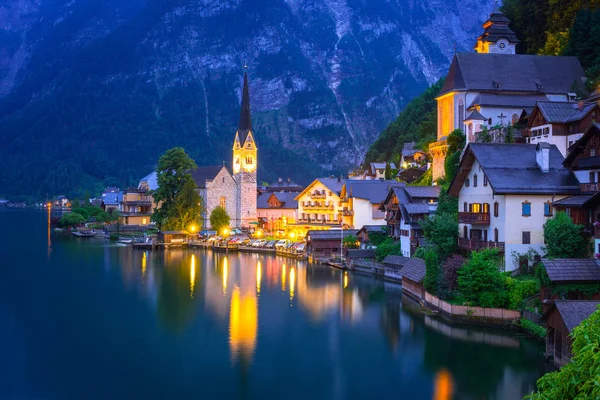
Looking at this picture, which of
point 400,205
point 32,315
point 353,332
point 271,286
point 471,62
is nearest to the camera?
point 353,332

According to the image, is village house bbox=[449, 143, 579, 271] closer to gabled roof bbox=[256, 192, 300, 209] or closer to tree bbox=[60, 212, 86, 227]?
gabled roof bbox=[256, 192, 300, 209]

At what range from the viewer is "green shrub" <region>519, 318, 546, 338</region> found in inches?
1148

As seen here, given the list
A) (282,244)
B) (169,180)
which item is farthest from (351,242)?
(169,180)

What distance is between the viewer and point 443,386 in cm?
2580

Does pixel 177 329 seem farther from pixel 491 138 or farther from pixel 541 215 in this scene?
pixel 491 138

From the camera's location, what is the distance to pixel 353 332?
3491 centimetres

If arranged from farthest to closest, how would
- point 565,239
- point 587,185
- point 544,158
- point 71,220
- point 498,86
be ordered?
point 71,220
point 498,86
point 544,158
point 587,185
point 565,239

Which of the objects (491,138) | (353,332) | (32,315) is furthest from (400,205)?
(32,315)

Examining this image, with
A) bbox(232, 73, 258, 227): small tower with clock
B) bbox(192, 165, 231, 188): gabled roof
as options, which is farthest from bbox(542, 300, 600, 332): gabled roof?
bbox(192, 165, 231, 188): gabled roof

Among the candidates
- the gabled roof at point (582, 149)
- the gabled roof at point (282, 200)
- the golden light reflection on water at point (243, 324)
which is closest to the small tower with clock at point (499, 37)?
the gabled roof at point (282, 200)

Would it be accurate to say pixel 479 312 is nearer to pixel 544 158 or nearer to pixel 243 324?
pixel 544 158

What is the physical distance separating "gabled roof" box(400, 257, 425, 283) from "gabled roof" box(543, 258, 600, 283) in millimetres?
10830

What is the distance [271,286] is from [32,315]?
56.0ft

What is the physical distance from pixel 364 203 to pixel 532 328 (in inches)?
1503
